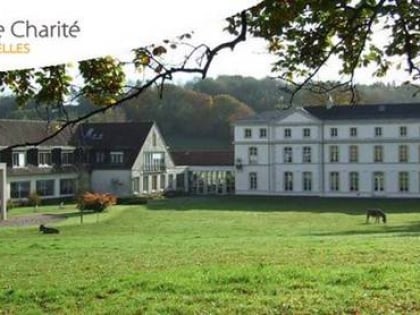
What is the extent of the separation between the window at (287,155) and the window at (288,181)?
1.17 m

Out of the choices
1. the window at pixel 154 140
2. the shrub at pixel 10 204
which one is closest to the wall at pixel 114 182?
the window at pixel 154 140

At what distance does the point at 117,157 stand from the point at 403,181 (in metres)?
24.0

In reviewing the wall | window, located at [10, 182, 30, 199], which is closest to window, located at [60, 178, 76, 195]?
the wall

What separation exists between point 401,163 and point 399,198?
11.7 ft

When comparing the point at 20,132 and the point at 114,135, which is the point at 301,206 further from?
the point at 20,132

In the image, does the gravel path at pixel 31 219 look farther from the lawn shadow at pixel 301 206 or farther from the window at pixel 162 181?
the window at pixel 162 181

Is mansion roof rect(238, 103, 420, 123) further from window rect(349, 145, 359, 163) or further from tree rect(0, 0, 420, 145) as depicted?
tree rect(0, 0, 420, 145)

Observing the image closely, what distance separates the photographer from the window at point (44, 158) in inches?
2083

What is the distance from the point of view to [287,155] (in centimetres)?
6431

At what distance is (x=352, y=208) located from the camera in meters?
46.4

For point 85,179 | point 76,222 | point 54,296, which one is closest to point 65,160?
point 85,179

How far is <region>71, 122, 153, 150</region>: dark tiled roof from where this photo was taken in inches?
2325

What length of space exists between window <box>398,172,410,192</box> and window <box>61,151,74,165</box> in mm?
27253

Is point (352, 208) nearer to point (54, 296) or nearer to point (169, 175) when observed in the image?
point (169, 175)
